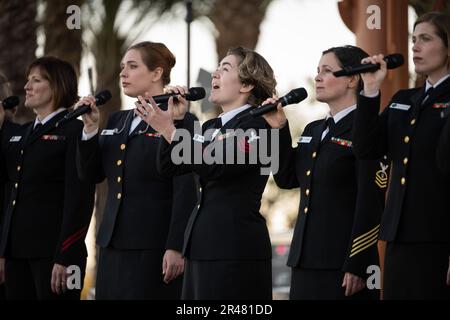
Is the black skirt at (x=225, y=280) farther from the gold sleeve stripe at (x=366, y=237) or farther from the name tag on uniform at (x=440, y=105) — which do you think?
the name tag on uniform at (x=440, y=105)

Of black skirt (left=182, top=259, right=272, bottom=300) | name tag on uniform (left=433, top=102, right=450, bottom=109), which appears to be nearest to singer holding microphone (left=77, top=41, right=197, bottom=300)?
black skirt (left=182, top=259, right=272, bottom=300)

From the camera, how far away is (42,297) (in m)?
5.89

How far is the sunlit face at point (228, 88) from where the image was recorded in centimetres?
550

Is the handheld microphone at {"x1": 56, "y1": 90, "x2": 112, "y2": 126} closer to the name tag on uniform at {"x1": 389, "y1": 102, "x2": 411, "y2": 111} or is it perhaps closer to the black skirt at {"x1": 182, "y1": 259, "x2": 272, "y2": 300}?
the black skirt at {"x1": 182, "y1": 259, "x2": 272, "y2": 300}

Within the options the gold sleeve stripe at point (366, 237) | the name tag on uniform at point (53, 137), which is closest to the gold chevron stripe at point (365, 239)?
the gold sleeve stripe at point (366, 237)

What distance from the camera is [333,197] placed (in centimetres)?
516

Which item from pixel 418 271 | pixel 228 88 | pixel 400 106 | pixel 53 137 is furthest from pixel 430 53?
pixel 53 137

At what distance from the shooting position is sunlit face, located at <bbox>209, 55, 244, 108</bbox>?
5504 millimetres

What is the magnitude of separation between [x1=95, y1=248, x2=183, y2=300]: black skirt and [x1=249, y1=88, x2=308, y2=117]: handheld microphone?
990 mm

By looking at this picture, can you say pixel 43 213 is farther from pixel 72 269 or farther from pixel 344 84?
pixel 344 84

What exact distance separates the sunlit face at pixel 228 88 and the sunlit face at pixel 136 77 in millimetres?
456

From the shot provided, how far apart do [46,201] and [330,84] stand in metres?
1.90

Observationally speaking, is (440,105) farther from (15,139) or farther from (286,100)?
(15,139)
